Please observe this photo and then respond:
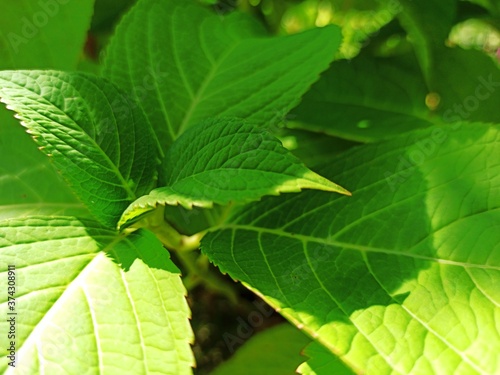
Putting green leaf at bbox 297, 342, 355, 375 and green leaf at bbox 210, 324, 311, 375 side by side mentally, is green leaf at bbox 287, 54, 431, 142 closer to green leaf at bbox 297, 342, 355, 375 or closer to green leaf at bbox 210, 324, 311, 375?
green leaf at bbox 210, 324, 311, 375

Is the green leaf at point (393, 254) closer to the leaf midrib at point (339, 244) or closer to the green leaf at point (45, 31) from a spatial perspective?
the leaf midrib at point (339, 244)

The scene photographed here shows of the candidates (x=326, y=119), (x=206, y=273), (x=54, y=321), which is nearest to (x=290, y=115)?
(x=326, y=119)

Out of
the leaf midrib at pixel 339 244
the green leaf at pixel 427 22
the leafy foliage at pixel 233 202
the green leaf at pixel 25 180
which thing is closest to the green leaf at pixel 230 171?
the leafy foliage at pixel 233 202

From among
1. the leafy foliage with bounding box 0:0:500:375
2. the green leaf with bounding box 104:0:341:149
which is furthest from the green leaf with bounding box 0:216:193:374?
the green leaf with bounding box 104:0:341:149

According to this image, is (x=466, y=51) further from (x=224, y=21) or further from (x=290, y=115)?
(x=224, y=21)

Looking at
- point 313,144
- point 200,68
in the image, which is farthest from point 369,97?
point 200,68
